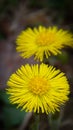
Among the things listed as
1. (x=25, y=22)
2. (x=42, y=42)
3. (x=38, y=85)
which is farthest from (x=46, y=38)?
(x=25, y=22)

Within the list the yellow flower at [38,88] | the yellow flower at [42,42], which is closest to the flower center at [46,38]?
the yellow flower at [42,42]

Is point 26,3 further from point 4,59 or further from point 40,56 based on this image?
point 40,56

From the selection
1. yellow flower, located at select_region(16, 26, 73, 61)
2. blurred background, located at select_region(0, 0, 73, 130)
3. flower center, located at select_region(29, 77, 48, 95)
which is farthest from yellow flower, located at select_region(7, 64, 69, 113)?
blurred background, located at select_region(0, 0, 73, 130)

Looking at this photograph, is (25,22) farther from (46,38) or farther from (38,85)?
(38,85)

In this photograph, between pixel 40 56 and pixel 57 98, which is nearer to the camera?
pixel 57 98

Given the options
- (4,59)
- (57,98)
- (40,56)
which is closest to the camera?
(57,98)

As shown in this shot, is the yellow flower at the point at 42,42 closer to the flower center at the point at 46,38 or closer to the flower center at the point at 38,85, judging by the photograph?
the flower center at the point at 46,38

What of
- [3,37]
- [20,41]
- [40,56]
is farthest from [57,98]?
[3,37]
